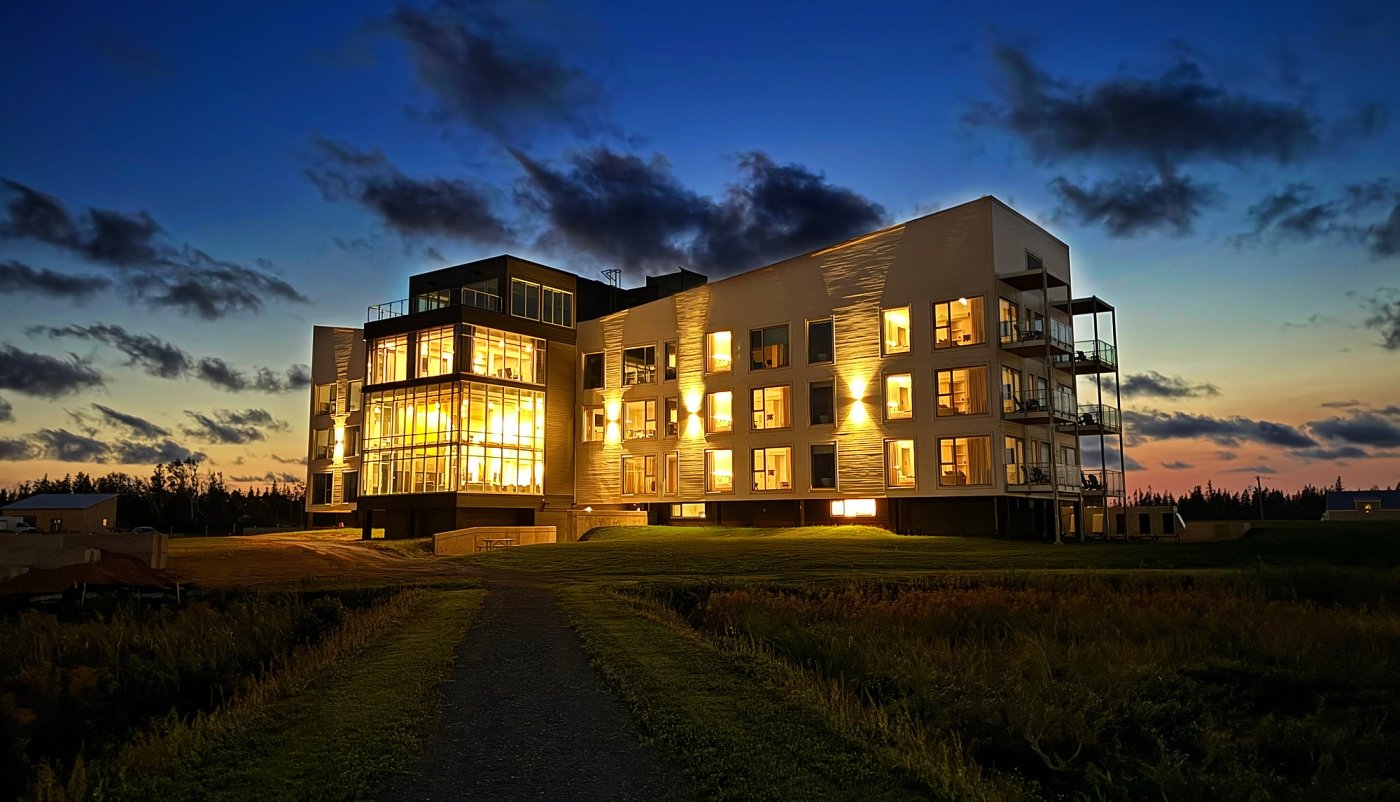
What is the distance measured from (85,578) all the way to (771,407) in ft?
97.0

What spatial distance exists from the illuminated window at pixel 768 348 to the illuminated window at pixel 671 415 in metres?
4.78

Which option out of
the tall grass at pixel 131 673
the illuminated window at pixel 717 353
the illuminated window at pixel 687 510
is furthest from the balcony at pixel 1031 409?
the tall grass at pixel 131 673

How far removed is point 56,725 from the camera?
46.8 feet

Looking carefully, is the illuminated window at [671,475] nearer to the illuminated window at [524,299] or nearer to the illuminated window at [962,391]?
the illuminated window at [524,299]

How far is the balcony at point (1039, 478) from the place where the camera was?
40.9 meters

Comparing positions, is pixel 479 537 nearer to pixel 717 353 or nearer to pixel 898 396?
pixel 717 353

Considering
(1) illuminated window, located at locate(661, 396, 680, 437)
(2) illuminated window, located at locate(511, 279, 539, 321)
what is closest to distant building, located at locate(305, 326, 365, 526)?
(2) illuminated window, located at locate(511, 279, 539, 321)

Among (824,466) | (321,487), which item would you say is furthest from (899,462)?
(321,487)

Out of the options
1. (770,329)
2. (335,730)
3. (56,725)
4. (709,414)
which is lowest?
(56,725)

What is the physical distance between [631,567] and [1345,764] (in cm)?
2199

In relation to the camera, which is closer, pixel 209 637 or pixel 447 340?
pixel 209 637

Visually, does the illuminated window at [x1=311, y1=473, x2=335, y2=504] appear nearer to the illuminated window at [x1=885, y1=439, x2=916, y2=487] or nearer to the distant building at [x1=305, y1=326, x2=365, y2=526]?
the distant building at [x1=305, y1=326, x2=365, y2=526]

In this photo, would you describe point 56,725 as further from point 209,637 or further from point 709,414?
point 709,414

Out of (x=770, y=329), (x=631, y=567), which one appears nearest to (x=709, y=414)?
(x=770, y=329)
